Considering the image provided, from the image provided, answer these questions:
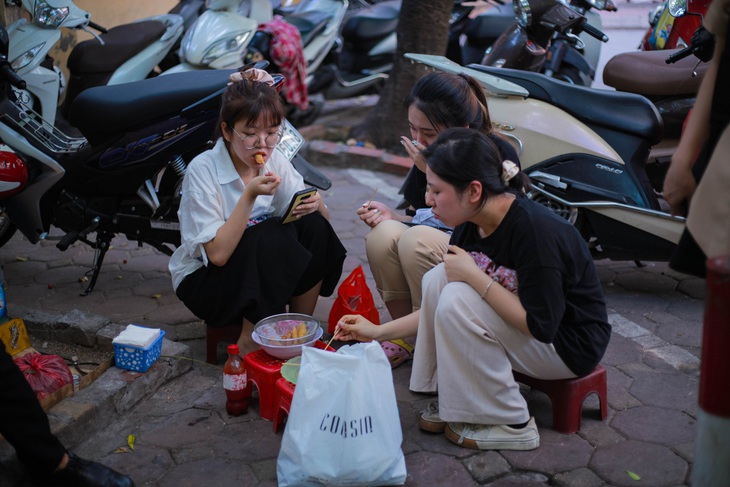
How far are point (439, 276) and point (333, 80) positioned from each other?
17.6 feet

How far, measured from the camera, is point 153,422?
2.83m

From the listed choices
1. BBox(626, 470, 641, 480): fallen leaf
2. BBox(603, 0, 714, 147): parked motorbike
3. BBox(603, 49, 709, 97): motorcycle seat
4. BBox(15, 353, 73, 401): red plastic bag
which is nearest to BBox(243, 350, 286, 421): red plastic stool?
BBox(15, 353, 73, 401): red plastic bag

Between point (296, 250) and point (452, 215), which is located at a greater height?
point (452, 215)

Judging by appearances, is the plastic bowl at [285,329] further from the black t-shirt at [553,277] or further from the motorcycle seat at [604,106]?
the motorcycle seat at [604,106]

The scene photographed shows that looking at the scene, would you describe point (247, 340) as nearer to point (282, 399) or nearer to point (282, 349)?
point (282, 349)

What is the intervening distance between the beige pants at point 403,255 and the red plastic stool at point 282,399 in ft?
2.35

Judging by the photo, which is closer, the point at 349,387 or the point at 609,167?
the point at 349,387

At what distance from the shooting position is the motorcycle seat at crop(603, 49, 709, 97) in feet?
14.2

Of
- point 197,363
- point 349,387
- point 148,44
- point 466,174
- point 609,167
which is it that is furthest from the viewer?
point 148,44

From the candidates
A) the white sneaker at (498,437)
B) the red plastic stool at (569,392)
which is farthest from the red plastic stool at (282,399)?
the red plastic stool at (569,392)

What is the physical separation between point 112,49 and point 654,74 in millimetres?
3547

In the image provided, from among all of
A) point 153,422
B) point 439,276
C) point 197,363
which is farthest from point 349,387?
point 197,363

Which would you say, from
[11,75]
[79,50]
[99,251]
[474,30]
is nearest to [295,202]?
[99,251]

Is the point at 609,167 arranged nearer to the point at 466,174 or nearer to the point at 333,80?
the point at 466,174
